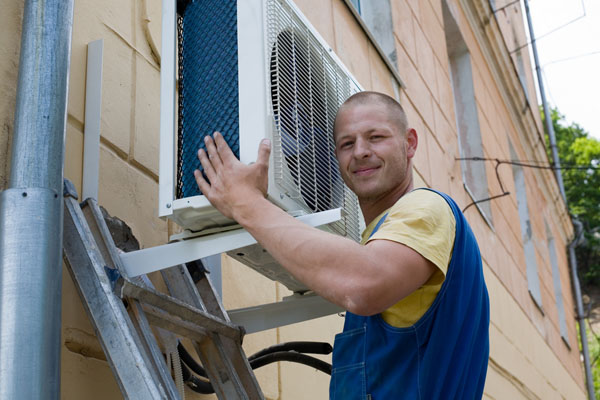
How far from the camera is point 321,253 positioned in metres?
1.48

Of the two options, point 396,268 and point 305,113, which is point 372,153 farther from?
point 396,268

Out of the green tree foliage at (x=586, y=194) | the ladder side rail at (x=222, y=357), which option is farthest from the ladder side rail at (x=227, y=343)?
the green tree foliage at (x=586, y=194)

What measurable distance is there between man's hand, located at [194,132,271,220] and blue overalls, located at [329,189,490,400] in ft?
1.34

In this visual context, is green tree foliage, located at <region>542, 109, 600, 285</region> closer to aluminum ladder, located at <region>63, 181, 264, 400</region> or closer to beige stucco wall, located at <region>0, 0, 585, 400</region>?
beige stucco wall, located at <region>0, 0, 585, 400</region>

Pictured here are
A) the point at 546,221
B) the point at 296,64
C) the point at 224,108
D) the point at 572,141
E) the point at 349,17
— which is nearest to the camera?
the point at 224,108

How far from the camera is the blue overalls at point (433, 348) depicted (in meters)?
1.63

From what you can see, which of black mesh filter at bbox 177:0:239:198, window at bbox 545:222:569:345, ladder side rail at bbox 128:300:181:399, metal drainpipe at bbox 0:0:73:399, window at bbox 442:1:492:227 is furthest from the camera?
window at bbox 545:222:569:345

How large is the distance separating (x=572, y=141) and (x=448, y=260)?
82.9 feet

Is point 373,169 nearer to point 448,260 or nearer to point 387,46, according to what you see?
point 448,260

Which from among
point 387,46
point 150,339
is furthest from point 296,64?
point 387,46

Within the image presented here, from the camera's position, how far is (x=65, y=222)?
164 centimetres

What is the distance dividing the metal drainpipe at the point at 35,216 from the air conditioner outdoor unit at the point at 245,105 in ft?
0.83

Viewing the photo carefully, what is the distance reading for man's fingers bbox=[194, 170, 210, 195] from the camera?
1.64 meters

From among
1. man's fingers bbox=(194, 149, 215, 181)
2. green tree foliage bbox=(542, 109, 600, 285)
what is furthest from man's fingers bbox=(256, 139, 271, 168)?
green tree foliage bbox=(542, 109, 600, 285)
